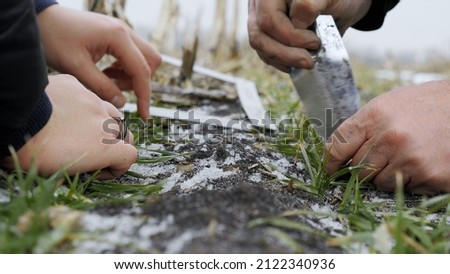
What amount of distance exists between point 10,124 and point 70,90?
0.89 feet

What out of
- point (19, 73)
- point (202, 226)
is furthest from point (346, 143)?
point (19, 73)

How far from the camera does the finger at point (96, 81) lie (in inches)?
69.1

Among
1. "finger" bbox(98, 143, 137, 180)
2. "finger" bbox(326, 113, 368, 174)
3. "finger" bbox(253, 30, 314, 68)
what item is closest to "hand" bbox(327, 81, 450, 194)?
"finger" bbox(326, 113, 368, 174)

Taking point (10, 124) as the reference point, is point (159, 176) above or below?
below

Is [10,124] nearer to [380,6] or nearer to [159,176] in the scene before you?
[159,176]

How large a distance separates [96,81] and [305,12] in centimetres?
71

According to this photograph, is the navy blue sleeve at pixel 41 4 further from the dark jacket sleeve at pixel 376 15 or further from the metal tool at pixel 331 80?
the dark jacket sleeve at pixel 376 15

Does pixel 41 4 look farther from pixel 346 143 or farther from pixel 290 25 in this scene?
pixel 346 143

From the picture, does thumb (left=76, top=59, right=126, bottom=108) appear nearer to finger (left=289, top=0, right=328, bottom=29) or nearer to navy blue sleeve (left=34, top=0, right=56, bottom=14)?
navy blue sleeve (left=34, top=0, right=56, bottom=14)

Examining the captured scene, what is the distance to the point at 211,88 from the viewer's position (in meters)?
3.06

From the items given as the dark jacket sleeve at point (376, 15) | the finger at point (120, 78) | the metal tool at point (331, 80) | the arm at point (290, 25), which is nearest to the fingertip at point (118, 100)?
the finger at point (120, 78)

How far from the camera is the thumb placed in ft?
5.77

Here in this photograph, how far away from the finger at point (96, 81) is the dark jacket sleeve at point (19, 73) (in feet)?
2.15
